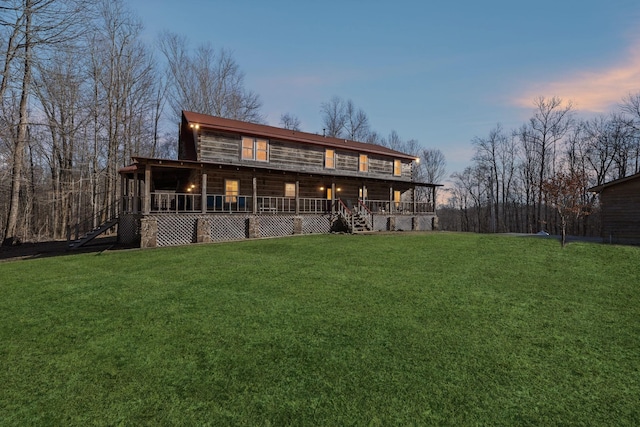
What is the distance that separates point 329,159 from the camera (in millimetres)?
23219

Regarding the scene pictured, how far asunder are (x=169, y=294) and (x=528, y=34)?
769 inches

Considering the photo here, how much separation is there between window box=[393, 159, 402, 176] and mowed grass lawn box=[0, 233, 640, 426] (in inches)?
771

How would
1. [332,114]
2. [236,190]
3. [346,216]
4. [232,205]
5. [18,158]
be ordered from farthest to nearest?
1. [332,114]
2. [346,216]
3. [236,190]
4. [232,205]
5. [18,158]

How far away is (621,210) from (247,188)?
22129mm

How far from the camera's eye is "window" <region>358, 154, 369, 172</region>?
2491 cm

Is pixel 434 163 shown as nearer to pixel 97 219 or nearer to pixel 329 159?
pixel 329 159

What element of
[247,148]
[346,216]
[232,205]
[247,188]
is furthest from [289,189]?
[346,216]

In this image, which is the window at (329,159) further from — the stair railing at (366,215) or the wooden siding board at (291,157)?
the stair railing at (366,215)

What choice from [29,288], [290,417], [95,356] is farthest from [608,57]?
[29,288]

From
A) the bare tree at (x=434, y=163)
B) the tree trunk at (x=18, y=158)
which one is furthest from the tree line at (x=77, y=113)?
the bare tree at (x=434, y=163)

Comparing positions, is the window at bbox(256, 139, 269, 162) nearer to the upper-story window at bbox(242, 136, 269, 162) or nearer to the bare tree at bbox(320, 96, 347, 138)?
the upper-story window at bbox(242, 136, 269, 162)

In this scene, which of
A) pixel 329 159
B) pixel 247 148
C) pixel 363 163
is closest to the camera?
pixel 247 148

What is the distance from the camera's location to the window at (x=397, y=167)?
27.0 m

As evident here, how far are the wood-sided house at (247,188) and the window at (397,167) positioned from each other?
0.18m
